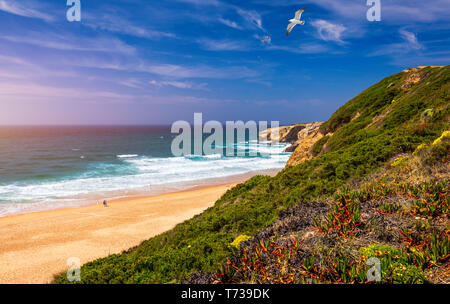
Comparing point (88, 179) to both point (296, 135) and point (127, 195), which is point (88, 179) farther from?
point (296, 135)

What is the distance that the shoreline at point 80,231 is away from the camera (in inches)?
604

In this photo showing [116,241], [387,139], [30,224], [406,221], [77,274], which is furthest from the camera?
[30,224]

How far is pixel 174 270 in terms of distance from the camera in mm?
5750

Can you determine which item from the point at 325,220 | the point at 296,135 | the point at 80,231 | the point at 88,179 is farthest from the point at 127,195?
the point at 296,135

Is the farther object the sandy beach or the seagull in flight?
the sandy beach

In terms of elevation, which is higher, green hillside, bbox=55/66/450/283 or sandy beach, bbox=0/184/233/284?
green hillside, bbox=55/66/450/283

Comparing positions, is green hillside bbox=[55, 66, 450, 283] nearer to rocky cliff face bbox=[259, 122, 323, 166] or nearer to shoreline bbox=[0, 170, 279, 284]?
shoreline bbox=[0, 170, 279, 284]

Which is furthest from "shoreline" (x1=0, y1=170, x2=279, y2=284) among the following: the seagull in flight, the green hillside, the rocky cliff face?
the seagull in flight

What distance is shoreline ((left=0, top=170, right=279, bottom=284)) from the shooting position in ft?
50.3

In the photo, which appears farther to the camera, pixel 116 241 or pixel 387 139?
pixel 116 241

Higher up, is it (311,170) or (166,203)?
(311,170)
